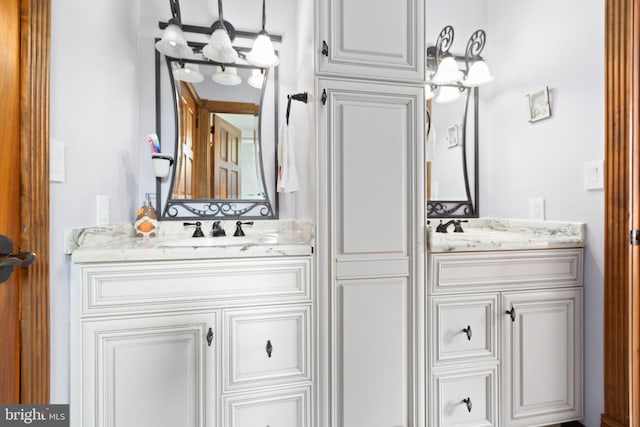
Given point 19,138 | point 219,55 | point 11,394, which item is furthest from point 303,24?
point 11,394

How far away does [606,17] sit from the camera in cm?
139

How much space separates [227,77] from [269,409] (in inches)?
65.7

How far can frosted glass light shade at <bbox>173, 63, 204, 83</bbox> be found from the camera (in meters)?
1.76

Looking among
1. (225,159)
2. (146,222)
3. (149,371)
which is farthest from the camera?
(225,159)

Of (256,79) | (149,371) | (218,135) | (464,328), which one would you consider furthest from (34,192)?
(464,328)

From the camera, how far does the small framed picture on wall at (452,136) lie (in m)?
2.08

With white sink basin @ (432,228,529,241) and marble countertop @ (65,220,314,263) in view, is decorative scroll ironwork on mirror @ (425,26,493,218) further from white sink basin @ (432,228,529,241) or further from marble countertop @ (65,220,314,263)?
marble countertop @ (65,220,314,263)

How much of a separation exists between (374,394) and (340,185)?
0.87 meters

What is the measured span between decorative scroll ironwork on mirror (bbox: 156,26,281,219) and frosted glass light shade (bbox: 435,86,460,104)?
1.03m

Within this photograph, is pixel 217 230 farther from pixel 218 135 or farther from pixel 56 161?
pixel 56 161

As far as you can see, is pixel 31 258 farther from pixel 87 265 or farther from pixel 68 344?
pixel 68 344

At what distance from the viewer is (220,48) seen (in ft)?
5.69

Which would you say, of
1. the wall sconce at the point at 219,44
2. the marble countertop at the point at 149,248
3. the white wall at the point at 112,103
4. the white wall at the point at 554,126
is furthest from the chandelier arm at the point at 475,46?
the marble countertop at the point at 149,248

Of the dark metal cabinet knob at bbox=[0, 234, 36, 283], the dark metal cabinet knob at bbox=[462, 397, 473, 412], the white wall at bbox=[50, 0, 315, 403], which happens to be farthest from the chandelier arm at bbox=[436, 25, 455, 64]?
the dark metal cabinet knob at bbox=[0, 234, 36, 283]
